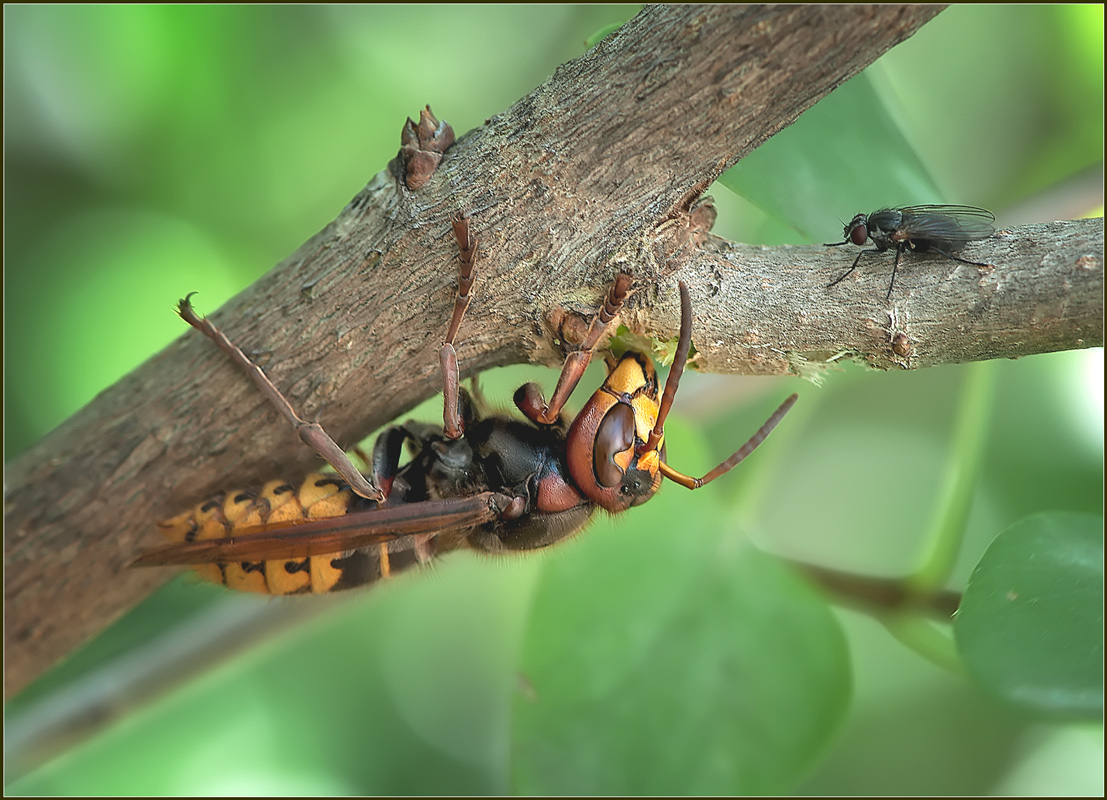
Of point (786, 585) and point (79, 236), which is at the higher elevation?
point (79, 236)

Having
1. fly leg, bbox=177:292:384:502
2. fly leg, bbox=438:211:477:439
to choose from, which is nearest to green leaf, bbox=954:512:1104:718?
fly leg, bbox=438:211:477:439

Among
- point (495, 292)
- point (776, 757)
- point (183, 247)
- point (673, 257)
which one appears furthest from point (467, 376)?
point (183, 247)

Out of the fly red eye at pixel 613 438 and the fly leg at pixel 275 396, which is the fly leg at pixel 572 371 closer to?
the fly red eye at pixel 613 438

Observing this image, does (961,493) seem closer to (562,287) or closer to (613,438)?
(613,438)

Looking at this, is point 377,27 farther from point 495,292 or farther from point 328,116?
point 495,292

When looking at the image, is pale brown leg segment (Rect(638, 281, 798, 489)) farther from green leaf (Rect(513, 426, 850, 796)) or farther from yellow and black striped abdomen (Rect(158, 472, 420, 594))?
yellow and black striped abdomen (Rect(158, 472, 420, 594))
